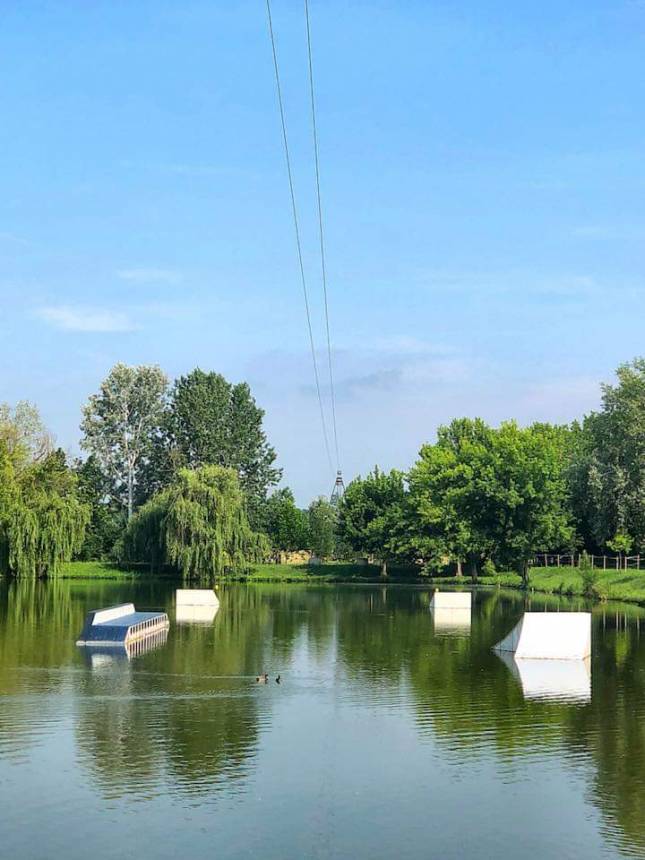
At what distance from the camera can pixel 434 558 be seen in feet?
299

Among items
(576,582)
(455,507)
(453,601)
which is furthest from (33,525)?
(576,582)

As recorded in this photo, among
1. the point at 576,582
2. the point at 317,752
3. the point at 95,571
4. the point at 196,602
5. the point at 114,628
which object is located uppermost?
the point at 95,571

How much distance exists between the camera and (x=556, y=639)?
37.1m

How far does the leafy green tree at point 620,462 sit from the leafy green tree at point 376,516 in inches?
731

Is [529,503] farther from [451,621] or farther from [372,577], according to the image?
[451,621]

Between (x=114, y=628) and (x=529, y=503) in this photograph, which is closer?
(x=114, y=628)

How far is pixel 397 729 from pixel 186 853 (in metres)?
9.79

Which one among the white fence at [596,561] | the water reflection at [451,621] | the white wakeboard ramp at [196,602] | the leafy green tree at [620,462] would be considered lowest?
the water reflection at [451,621]

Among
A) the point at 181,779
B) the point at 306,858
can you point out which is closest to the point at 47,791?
the point at 181,779

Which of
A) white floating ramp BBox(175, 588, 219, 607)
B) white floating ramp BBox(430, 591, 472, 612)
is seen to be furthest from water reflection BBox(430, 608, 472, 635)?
white floating ramp BBox(175, 588, 219, 607)

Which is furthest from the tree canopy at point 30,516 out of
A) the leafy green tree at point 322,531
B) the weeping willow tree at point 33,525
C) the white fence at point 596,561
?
the leafy green tree at point 322,531

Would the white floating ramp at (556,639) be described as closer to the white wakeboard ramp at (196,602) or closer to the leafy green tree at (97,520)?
the white wakeboard ramp at (196,602)

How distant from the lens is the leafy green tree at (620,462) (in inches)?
3009

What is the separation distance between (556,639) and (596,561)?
166 feet
